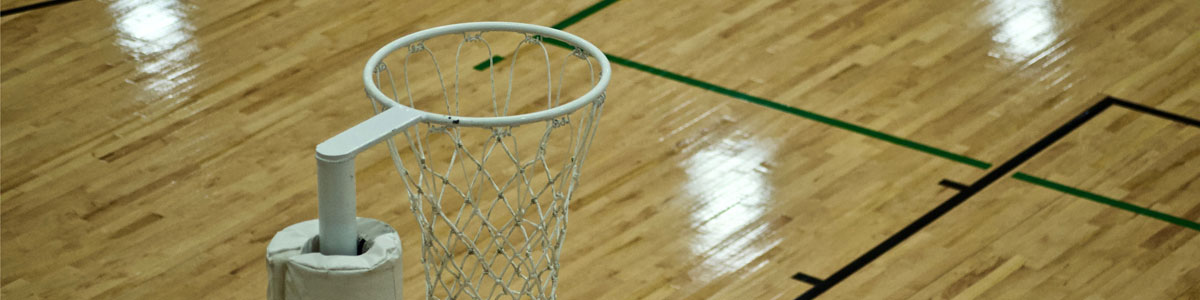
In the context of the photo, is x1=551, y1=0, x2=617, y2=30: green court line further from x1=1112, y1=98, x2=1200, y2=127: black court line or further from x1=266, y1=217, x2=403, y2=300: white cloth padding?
x1=266, y1=217, x2=403, y2=300: white cloth padding

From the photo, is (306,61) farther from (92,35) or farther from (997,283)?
(997,283)

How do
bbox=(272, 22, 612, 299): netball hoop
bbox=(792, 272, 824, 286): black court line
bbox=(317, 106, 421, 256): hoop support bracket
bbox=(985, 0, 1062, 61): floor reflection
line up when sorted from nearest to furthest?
bbox=(317, 106, 421, 256): hoop support bracket < bbox=(272, 22, 612, 299): netball hoop < bbox=(792, 272, 824, 286): black court line < bbox=(985, 0, 1062, 61): floor reflection

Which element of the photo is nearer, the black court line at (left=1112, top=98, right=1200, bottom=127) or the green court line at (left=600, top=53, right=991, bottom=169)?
the green court line at (left=600, top=53, right=991, bottom=169)

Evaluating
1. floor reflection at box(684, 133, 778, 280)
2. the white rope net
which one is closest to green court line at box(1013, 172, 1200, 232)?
floor reflection at box(684, 133, 778, 280)

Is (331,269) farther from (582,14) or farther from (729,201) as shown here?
(582,14)

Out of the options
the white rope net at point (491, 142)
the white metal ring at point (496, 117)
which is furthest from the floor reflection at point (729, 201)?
the white metal ring at point (496, 117)

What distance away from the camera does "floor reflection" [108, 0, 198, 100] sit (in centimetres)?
544

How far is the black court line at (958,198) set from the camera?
423 cm

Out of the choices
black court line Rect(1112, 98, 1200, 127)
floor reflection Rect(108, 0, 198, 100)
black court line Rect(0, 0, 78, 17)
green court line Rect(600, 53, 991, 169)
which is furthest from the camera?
black court line Rect(0, 0, 78, 17)

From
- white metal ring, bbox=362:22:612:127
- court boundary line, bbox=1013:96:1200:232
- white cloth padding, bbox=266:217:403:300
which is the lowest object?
court boundary line, bbox=1013:96:1200:232

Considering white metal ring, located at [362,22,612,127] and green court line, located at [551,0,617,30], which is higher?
white metal ring, located at [362,22,612,127]

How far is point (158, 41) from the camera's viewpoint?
578cm

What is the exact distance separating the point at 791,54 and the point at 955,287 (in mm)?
1620

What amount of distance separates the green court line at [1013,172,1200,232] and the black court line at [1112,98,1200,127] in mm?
672
